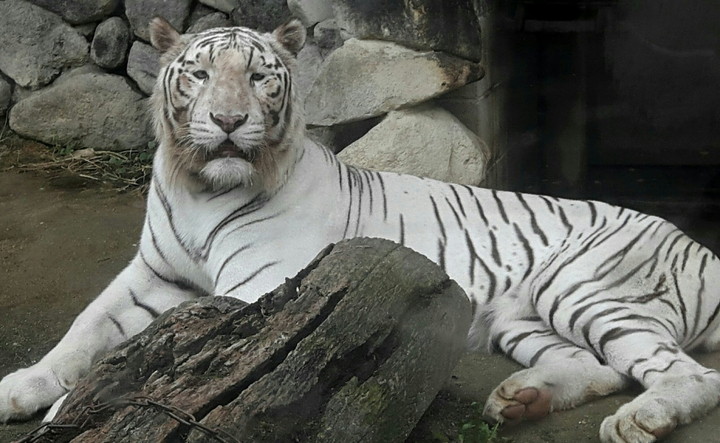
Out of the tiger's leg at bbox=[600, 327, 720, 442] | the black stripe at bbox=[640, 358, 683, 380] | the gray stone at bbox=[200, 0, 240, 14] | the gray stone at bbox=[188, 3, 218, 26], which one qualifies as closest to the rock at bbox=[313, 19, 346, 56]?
the gray stone at bbox=[200, 0, 240, 14]

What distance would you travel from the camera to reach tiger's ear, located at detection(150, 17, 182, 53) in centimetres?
281

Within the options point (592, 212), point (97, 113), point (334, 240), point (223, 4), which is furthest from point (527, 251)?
point (97, 113)

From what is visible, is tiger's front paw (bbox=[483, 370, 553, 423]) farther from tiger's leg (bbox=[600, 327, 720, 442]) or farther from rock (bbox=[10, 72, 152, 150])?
rock (bbox=[10, 72, 152, 150])

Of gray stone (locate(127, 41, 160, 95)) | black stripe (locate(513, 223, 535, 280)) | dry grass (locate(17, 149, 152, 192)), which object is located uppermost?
gray stone (locate(127, 41, 160, 95))

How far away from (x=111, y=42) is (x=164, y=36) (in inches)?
83.0

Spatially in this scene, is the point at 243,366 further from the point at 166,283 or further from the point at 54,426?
the point at 166,283

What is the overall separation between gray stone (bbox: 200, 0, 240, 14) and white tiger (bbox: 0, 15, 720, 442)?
63.9 inches

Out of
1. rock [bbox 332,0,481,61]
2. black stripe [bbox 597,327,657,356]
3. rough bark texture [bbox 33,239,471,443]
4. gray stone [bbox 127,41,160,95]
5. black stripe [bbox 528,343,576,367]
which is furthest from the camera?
gray stone [bbox 127,41,160,95]

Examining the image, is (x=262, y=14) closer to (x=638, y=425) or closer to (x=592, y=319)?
(x=592, y=319)

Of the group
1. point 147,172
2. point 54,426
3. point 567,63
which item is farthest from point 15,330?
point 567,63

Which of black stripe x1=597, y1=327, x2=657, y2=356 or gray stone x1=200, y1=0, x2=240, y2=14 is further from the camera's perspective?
gray stone x1=200, y1=0, x2=240, y2=14

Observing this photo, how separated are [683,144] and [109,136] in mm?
2842

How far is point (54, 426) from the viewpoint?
1.68 m

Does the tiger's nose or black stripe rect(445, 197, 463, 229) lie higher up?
the tiger's nose
